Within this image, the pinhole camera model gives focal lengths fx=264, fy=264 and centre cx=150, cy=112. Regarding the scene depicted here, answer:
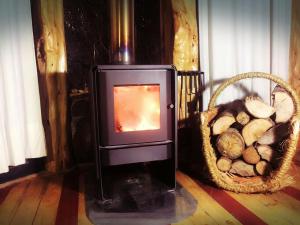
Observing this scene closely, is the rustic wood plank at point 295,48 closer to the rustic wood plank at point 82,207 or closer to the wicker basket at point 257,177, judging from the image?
the wicker basket at point 257,177

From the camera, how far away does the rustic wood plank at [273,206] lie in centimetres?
131

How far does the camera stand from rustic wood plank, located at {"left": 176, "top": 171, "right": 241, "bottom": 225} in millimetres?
1302

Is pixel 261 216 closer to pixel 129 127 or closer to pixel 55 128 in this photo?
pixel 129 127

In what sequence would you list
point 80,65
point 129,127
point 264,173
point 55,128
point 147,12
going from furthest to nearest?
point 147,12 → point 80,65 → point 55,128 → point 264,173 → point 129,127

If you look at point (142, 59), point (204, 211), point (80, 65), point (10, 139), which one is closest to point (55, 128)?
point (10, 139)

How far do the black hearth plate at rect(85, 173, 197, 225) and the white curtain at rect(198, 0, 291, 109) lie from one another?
0.80 meters

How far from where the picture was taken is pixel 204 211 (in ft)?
→ 4.60

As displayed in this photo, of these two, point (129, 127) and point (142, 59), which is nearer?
point (129, 127)

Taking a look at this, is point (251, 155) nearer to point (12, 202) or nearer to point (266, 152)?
point (266, 152)

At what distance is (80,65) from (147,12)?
0.76 metres

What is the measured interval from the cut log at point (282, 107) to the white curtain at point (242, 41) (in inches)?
15.0

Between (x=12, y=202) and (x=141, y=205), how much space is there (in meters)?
0.77

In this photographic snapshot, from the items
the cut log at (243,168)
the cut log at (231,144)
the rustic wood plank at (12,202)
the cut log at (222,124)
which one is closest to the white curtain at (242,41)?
the cut log at (222,124)

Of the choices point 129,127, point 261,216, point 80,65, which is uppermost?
point 80,65
